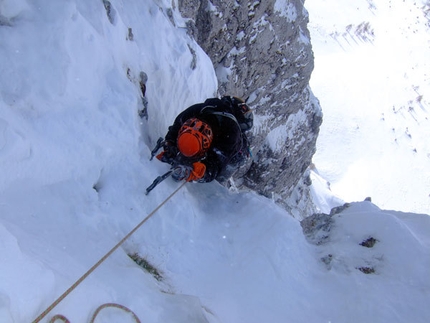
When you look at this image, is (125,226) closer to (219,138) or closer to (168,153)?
(168,153)

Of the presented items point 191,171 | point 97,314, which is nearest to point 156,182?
point 191,171

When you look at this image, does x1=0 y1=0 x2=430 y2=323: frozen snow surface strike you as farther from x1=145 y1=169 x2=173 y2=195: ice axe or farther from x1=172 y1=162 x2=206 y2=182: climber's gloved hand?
x1=172 y1=162 x2=206 y2=182: climber's gloved hand

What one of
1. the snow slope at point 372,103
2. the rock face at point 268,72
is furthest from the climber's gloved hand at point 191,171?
the snow slope at point 372,103

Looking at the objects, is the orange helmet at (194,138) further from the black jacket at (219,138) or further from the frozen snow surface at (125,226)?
the frozen snow surface at (125,226)

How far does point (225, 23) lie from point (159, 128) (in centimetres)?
645

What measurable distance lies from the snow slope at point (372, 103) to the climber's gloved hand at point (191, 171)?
20718mm

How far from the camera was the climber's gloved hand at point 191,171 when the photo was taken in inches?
200

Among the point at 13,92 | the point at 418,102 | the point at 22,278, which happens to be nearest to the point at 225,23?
the point at 13,92

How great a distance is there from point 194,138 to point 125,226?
1.46m

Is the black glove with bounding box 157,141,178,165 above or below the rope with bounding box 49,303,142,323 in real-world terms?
below

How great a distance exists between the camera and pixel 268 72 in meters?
14.8

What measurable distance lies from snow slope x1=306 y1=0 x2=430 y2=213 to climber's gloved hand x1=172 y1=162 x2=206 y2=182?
20.7m

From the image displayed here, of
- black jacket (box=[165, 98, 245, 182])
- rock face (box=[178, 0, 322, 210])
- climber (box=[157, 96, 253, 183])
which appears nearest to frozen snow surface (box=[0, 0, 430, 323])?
climber (box=[157, 96, 253, 183])

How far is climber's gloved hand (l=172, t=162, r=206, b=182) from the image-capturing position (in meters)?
5.07
